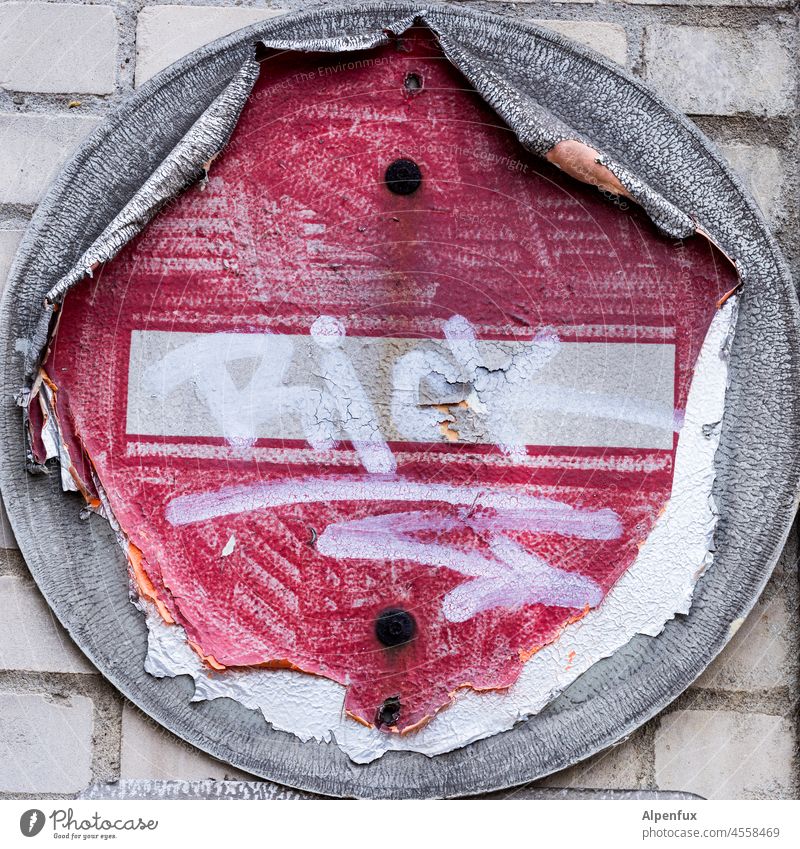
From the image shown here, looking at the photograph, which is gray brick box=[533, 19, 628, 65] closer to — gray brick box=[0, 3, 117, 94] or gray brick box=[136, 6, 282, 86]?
gray brick box=[136, 6, 282, 86]

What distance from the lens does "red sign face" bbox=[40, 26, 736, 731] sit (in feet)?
2.21

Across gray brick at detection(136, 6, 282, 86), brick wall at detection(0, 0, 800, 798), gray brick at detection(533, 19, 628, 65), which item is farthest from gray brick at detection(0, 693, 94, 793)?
gray brick at detection(533, 19, 628, 65)

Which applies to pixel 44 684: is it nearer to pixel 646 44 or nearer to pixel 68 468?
pixel 68 468

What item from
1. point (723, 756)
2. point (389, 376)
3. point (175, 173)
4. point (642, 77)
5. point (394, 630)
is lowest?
point (723, 756)

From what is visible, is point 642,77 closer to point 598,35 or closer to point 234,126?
point 598,35

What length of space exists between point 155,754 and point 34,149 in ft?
1.66

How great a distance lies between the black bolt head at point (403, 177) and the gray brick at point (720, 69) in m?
0.21

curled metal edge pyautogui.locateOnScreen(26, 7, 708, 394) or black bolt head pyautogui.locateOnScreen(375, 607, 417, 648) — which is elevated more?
curled metal edge pyautogui.locateOnScreen(26, 7, 708, 394)

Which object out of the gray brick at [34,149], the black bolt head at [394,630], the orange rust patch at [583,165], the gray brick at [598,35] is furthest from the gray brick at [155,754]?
the gray brick at [598,35]

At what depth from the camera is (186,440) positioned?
26.6 inches

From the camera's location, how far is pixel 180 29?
0.70 metres

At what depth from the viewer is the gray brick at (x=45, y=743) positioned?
0.69 metres

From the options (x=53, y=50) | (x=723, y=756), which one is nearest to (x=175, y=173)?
(x=53, y=50)

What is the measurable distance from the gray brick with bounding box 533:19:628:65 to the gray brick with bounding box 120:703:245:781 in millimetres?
657
